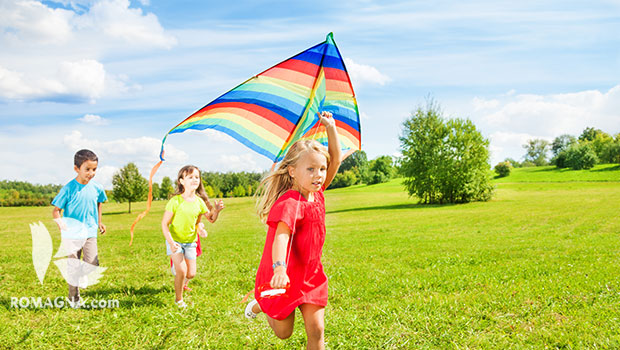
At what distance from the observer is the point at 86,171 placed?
7.00 m

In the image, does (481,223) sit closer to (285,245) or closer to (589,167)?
(285,245)

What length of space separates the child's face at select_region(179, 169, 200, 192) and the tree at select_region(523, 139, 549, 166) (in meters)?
143

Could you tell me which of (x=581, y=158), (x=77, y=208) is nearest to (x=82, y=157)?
(x=77, y=208)

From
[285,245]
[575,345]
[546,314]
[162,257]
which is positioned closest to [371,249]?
[162,257]

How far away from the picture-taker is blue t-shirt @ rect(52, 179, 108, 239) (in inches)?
274

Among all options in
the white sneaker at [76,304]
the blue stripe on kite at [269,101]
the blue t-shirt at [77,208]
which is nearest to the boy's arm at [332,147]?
the blue stripe on kite at [269,101]

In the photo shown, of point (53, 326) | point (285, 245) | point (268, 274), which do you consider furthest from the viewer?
point (53, 326)

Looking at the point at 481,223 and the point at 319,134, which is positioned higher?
the point at 319,134

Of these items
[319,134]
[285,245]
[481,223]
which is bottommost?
[481,223]

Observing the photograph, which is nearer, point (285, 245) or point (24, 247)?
point (285, 245)

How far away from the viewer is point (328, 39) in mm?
4629

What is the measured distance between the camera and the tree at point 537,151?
132575mm

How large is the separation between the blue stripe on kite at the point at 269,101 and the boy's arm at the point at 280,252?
5.06ft

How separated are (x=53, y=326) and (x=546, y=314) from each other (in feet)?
23.8
